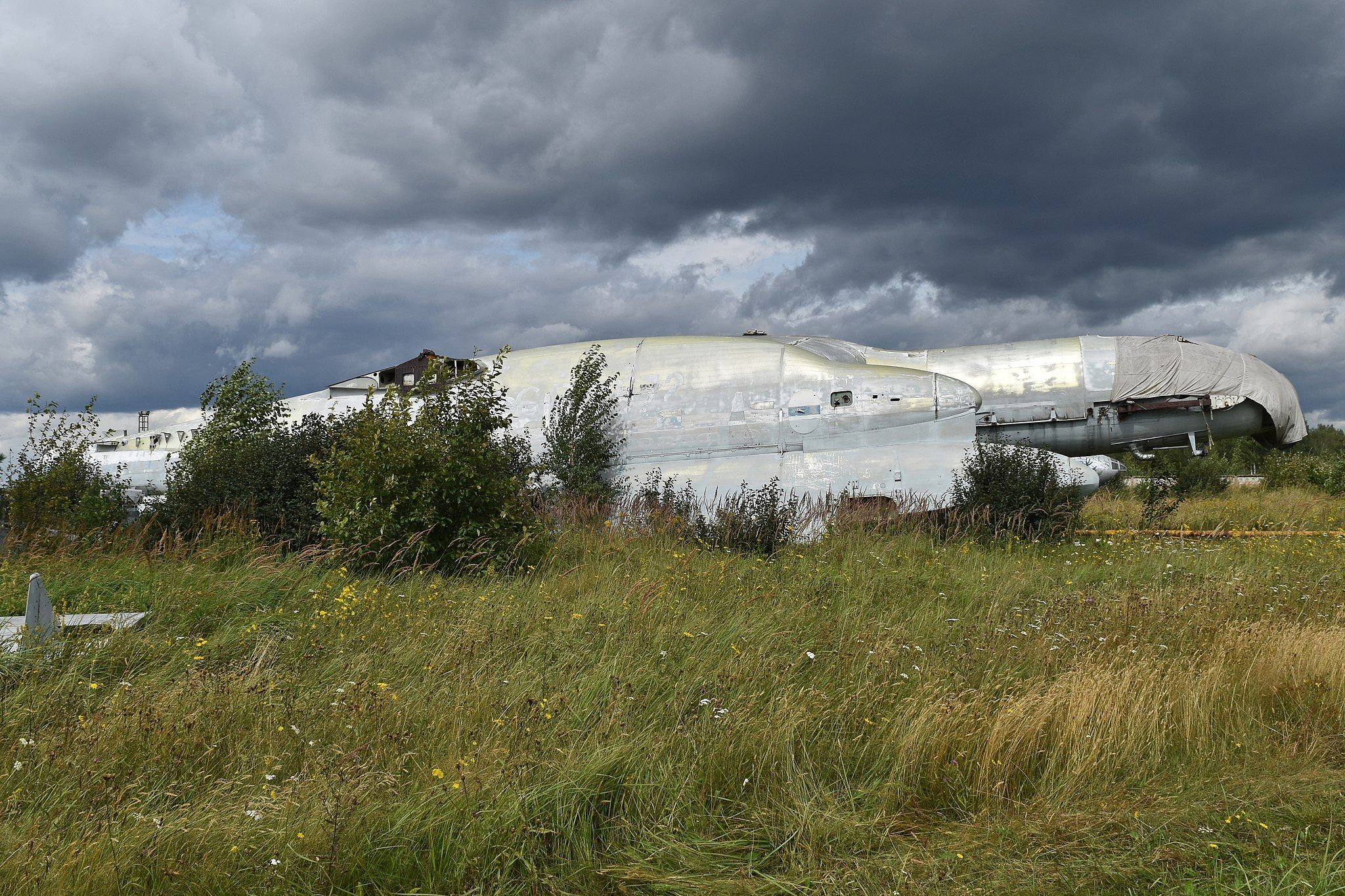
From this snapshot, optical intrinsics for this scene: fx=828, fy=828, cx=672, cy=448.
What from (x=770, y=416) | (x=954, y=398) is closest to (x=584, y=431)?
(x=770, y=416)

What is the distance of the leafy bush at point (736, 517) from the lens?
432 inches

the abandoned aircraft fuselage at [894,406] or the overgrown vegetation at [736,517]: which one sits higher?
the abandoned aircraft fuselage at [894,406]

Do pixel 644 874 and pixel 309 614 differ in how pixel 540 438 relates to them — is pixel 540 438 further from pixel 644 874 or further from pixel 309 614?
pixel 644 874

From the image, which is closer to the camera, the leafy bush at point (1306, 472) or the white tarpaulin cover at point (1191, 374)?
the white tarpaulin cover at point (1191, 374)

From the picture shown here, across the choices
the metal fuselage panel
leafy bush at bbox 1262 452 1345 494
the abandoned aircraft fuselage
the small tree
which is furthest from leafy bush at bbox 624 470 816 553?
leafy bush at bbox 1262 452 1345 494

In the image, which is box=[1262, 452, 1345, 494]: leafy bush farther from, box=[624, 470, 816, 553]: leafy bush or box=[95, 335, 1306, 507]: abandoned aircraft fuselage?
box=[624, 470, 816, 553]: leafy bush

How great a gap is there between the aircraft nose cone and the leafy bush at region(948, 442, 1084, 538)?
966 millimetres

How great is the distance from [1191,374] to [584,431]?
11.2m

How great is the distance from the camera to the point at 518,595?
729cm

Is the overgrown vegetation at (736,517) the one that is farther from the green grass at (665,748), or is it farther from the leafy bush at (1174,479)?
the leafy bush at (1174,479)

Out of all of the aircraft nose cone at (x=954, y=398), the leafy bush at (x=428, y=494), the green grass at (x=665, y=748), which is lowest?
the green grass at (x=665, y=748)

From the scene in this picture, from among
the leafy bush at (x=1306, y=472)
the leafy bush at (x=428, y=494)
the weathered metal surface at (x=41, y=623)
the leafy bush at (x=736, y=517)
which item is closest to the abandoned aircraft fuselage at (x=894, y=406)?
the leafy bush at (x=736, y=517)

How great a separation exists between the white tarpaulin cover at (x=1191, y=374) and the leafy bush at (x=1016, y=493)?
3.13m

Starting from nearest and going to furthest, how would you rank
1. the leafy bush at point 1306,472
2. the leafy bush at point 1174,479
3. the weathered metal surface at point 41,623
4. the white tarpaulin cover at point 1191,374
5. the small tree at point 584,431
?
the weathered metal surface at point 41,623 < the small tree at point 584,431 < the white tarpaulin cover at point 1191,374 < the leafy bush at point 1174,479 < the leafy bush at point 1306,472
